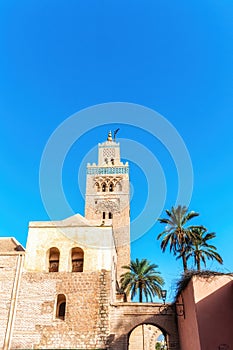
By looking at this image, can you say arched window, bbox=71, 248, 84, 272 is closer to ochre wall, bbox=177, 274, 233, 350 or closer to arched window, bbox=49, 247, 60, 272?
arched window, bbox=49, 247, 60, 272

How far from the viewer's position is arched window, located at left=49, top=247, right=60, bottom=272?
18294 mm

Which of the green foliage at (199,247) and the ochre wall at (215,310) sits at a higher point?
the green foliage at (199,247)

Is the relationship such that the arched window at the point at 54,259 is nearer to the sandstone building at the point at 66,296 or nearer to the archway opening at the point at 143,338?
the sandstone building at the point at 66,296

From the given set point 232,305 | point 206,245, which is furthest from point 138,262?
point 232,305

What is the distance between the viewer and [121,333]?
51.2ft

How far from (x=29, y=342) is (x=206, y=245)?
39.7 feet

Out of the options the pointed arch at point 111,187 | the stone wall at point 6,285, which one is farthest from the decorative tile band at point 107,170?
the stone wall at point 6,285

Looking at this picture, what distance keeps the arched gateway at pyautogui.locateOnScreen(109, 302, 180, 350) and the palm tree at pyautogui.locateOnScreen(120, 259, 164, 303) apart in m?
7.00

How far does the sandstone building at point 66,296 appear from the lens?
1505 cm

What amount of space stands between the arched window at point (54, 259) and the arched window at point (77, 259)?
0.95m

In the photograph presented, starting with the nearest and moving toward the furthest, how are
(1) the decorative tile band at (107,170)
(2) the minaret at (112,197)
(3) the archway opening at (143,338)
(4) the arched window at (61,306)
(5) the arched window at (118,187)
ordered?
(4) the arched window at (61,306)
(3) the archway opening at (143,338)
(2) the minaret at (112,197)
(5) the arched window at (118,187)
(1) the decorative tile band at (107,170)

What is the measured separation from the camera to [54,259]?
61.0 ft

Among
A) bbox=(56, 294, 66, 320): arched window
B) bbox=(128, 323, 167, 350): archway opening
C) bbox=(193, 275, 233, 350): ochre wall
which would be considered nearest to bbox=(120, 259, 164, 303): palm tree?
bbox=(128, 323, 167, 350): archway opening

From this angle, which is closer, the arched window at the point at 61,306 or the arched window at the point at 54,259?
the arched window at the point at 61,306
